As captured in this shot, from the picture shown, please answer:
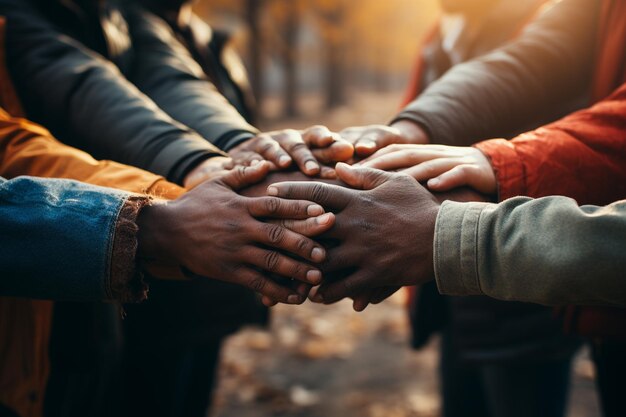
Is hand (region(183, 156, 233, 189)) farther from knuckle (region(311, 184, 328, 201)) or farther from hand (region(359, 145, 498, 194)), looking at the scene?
hand (region(359, 145, 498, 194))

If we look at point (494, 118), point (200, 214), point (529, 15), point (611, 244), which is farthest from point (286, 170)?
point (529, 15)

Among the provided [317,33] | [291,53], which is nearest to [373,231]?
[291,53]

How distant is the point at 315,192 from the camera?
61.4 inches

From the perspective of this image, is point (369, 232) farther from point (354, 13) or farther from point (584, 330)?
point (354, 13)

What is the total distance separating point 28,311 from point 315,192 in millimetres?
966

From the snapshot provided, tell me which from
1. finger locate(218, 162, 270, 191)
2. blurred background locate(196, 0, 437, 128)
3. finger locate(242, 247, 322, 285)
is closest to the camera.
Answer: finger locate(242, 247, 322, 285)

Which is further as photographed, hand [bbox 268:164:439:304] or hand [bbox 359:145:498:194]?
hand [bbox 359:145:498:194]

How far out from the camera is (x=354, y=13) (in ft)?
50.5

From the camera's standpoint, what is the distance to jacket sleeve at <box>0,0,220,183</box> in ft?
6.00

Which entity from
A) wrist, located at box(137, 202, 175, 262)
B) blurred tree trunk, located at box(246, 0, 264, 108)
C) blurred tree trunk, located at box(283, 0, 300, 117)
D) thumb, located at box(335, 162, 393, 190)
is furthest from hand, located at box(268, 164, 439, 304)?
blurred tree trunk, located at box(283, 0, 300, 117)

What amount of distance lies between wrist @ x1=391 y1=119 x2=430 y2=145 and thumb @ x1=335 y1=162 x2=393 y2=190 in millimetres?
336

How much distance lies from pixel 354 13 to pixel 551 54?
1452 centimetres

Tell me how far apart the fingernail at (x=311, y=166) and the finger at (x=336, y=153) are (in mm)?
80

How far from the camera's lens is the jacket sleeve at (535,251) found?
1.14m
